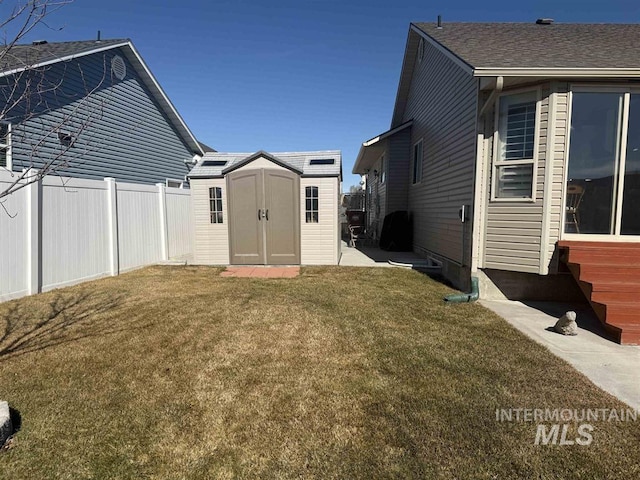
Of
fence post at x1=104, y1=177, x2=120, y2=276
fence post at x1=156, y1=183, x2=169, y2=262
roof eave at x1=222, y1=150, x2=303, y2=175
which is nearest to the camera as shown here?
fence post at x1=104, y1=177, x2=120, y2=276

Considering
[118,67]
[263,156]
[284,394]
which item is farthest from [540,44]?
[118,67]

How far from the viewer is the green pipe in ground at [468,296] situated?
5.38m

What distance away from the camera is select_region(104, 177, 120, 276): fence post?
723 cm

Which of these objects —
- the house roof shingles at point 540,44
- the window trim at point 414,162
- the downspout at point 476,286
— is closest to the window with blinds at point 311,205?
the window trim at point 414,162

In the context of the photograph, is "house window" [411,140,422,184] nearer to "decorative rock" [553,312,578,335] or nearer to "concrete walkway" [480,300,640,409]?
"concrete walkway" [480,300,640,409]

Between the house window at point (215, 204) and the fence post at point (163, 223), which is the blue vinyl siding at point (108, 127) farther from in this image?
the house window at point (215, 204)

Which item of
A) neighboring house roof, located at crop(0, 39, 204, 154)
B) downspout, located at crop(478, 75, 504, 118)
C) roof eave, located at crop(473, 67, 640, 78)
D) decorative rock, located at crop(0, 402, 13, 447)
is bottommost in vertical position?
decorative rock, located at crop(0, 402, 13, 447)

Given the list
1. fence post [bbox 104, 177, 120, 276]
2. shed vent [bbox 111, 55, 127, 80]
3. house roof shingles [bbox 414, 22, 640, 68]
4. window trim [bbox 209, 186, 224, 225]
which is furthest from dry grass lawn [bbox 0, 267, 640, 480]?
shed vent [bbox 111, 55, 127, 80]

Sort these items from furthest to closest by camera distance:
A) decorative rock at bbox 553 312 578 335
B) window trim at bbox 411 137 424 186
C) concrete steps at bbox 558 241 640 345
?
window trim at bbox 411 137 424 186 < decorative rock at bbox 553 312 578 335 < concrete steps at bbox 558 241 640 345

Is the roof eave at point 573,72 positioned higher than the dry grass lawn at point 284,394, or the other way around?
the roof eave at point 573,72

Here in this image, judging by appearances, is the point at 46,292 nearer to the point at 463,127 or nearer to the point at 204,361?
the point at 204,361

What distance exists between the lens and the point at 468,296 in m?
5.43

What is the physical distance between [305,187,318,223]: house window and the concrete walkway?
4.14 meters

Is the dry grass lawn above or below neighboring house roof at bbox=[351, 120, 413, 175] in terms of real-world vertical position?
below
